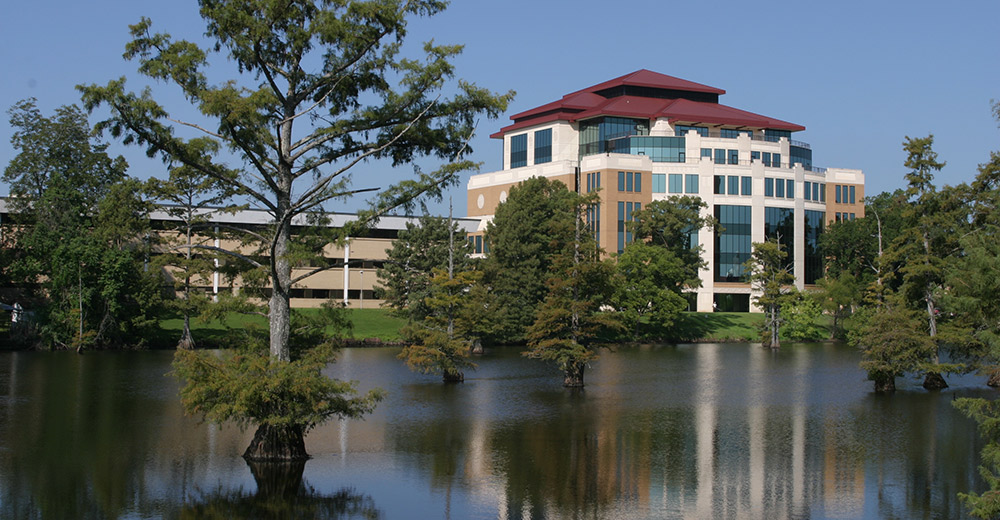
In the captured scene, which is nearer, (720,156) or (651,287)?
(651,287)

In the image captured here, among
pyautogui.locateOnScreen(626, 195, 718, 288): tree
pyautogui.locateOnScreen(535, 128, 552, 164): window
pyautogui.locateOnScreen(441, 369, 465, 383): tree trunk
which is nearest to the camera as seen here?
pyautogui.locateOnScreen(441, 369, 465, 383): tree trunk

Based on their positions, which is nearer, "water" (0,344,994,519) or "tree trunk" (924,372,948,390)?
"water" (0,344,994,519)

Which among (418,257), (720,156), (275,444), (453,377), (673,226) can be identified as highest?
(720,156)

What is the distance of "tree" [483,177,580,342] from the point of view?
2566 inches

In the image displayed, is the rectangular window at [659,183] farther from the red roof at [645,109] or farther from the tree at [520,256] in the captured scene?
the tree at [520,256]

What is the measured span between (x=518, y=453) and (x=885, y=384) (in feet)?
74.3

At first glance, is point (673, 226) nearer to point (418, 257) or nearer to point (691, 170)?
point (691, 170)

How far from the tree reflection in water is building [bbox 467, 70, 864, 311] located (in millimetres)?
70101

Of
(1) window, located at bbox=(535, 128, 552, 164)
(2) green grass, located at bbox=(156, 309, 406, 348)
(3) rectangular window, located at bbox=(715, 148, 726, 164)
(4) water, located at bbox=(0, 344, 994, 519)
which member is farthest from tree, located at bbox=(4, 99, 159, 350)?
(3) rectangular window, located at bbox=(715, 148, 726, 164)

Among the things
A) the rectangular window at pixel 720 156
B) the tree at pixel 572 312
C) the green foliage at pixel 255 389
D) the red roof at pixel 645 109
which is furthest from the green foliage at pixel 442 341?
the red roof at pixel 645 109

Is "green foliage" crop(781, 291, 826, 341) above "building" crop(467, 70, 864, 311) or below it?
below

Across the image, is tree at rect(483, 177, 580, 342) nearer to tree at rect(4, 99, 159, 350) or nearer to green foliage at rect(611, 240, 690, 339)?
green foliage at rect(611, 240, 690, 339)

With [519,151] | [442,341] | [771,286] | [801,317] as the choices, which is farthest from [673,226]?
[442,341]

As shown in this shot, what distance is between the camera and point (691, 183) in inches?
3688
